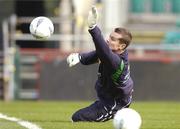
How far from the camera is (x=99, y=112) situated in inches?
490

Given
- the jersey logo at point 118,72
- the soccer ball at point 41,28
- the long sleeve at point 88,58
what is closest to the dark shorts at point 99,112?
the jersey logo at point 118,72

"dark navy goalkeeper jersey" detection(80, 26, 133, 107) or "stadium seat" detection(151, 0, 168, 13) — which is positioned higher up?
"dark navy goalkeeper jersey" detection(80, 26, 133, 107)

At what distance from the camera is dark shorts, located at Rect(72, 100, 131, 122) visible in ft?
40.8

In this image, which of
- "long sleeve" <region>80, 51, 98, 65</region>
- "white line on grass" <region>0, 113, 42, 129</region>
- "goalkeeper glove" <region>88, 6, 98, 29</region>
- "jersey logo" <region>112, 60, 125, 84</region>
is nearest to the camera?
"goalkeeper glove" <region>88, 6, 98, 29</region>

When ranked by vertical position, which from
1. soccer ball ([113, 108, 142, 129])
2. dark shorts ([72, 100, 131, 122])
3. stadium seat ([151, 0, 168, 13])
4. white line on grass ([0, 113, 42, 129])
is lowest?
stadium seat ([151, 0, 168, 13])

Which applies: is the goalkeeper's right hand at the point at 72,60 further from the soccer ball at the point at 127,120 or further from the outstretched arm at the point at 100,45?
the soccer ball at the point at 127,120

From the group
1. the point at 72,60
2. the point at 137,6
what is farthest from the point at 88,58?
the point at 137,6

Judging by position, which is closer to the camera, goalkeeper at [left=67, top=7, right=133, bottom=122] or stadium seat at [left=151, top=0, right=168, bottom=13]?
goalkeeper at [left=67, top=7, right=133, bottom=122]

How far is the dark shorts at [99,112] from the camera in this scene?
12.4 m

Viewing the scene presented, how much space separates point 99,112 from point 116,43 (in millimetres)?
1164

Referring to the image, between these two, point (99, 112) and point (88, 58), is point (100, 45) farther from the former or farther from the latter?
point (99, 112)

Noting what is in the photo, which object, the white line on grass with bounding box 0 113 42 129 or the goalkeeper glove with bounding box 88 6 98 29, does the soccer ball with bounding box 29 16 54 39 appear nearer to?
the goalkeeper glove with bounding box 88 6 98 29

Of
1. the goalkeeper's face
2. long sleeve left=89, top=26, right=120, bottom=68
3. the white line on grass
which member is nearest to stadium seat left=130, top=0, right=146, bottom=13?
the white line on grass

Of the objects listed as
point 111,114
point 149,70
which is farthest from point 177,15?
point 111,114
